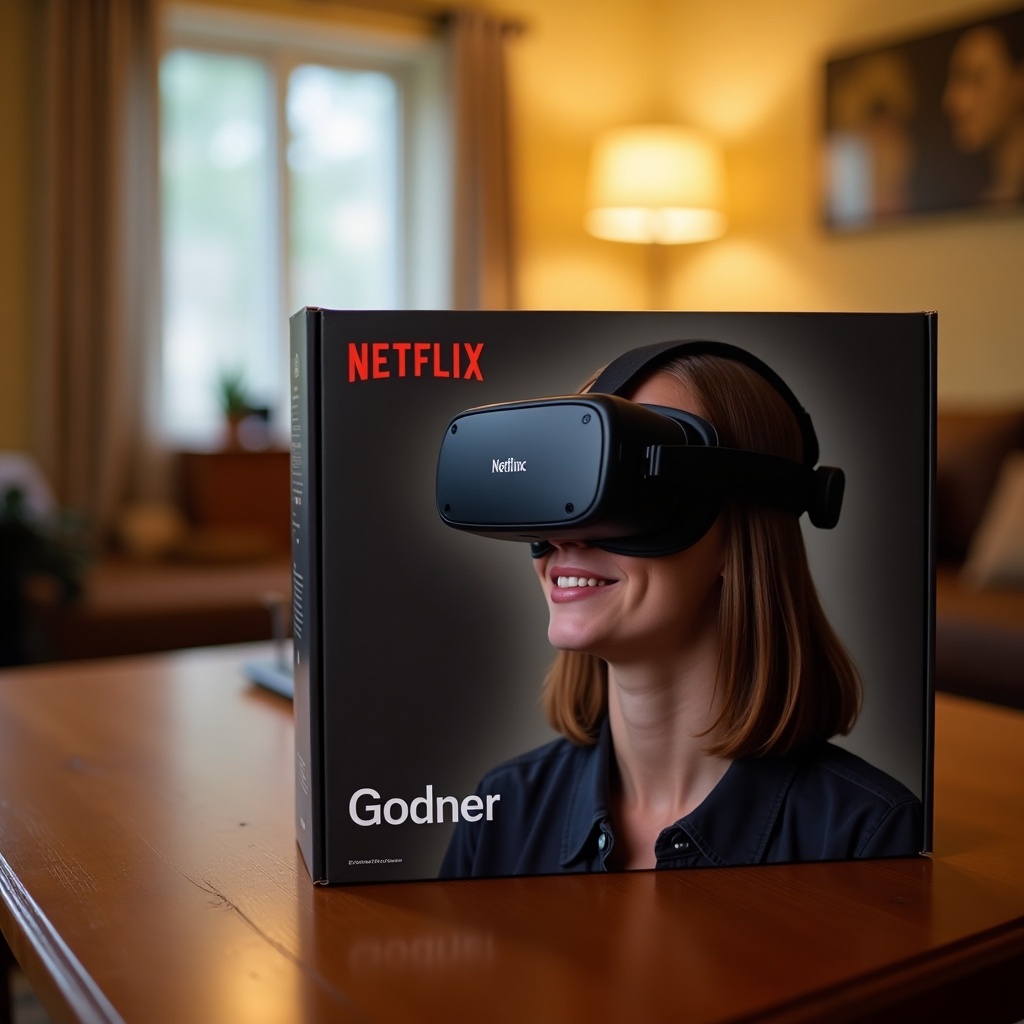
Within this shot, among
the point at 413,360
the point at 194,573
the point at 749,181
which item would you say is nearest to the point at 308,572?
the point at 413,360

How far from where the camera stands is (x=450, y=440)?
0.60 metres

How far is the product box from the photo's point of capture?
0.60m

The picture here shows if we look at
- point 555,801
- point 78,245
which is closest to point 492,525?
point 555,801

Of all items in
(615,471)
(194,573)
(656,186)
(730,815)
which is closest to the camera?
(615,471)

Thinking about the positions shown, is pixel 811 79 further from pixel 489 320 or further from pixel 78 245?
pixel 489 320

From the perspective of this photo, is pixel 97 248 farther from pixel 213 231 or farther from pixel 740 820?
pixel 740 820

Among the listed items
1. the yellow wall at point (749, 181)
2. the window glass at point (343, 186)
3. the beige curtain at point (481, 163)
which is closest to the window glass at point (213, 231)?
the window glass at point (343, 186)

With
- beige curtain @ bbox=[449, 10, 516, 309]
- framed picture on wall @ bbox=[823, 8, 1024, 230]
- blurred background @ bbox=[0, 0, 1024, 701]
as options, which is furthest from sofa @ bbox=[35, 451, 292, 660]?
framed picture on wall @ bbox=[823, 8, 1024, 230]

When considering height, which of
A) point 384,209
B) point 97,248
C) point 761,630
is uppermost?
point 384,209

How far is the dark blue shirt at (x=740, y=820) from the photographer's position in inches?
25.4

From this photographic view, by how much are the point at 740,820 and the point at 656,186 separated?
3.72m

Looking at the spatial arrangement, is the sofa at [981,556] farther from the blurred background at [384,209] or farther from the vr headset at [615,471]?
the vr headset at [615,471]

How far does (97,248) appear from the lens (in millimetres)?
3709

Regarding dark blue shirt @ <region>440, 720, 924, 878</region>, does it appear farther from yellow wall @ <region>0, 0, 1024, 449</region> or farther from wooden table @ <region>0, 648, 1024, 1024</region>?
yellow wall @ <region>0, 0, 1024, 449</region>
